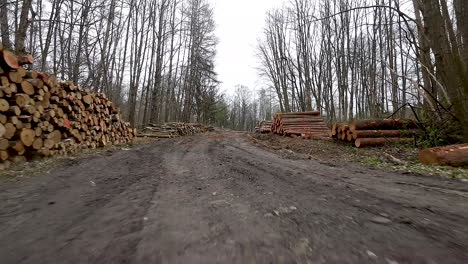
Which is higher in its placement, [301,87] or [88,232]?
[301,87]

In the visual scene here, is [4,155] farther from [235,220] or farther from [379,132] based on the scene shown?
[379,132]

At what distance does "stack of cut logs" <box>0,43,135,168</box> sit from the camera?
15.2 ft

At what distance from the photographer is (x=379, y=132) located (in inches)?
313

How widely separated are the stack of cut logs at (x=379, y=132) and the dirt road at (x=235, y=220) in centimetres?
455

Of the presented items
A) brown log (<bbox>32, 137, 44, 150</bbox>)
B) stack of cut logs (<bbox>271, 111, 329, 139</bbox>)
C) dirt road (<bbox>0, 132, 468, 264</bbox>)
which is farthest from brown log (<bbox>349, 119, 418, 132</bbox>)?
brown log (<bbox>32, 137, 44, 150</bbox>)

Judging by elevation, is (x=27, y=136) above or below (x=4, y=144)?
above

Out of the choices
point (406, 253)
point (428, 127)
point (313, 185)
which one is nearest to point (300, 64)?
point (428, 127)

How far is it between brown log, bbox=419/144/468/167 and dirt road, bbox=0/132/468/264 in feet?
4.85

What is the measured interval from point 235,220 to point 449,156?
15.8ft

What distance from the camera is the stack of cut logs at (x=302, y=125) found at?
39.0 ft

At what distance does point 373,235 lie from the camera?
5.38ft

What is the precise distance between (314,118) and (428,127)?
6347 millimetres

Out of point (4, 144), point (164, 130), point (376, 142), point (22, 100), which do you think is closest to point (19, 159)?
point (4, 144)

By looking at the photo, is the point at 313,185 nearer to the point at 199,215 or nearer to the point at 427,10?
the point at 199,215
